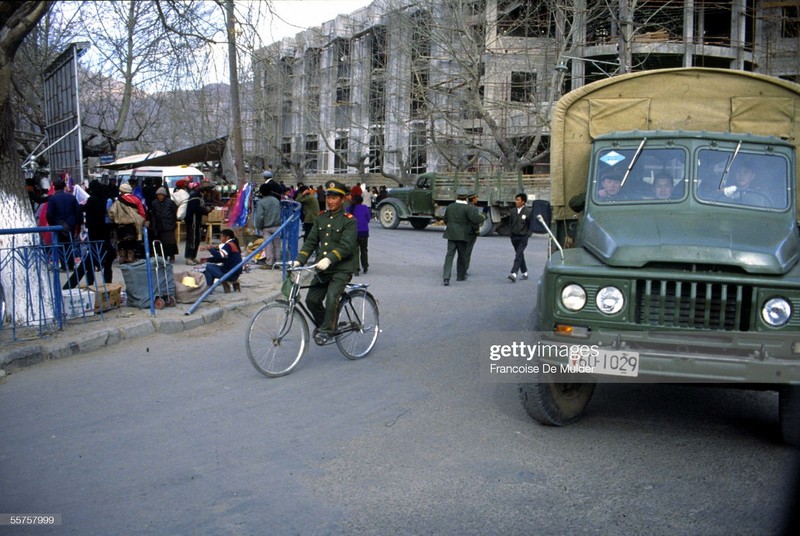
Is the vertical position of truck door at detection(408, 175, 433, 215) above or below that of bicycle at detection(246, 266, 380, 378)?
above

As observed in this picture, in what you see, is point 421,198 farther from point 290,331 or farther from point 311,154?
point 311,154

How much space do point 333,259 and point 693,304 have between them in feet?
12.1

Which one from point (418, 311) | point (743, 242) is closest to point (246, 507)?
point (743, 242)

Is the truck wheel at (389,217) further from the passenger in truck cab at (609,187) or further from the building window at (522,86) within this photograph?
the passenger in truck cab at (609,187)

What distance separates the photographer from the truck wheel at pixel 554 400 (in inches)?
214

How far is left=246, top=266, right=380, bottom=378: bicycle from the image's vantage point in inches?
281

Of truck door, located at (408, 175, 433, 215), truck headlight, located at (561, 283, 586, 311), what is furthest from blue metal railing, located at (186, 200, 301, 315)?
truck door, located at (408, 175, 433, 215)

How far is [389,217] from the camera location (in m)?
30.7

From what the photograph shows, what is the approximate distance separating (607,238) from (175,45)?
6869mm

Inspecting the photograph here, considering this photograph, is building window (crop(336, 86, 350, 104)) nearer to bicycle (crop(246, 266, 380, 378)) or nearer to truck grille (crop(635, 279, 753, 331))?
bicycle (crop(246, 266, 380, 378))

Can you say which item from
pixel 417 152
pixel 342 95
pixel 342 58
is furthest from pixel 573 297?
pixel 342 95

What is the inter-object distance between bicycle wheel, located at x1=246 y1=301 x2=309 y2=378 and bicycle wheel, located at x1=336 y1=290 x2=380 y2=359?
513 mm

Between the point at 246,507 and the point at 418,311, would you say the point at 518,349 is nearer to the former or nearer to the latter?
the point at 246,507

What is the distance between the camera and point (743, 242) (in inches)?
201
